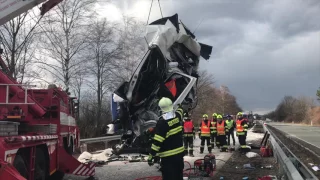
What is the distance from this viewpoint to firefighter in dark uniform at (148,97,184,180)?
6.24m

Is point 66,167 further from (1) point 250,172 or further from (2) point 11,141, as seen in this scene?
(1) point 250,172

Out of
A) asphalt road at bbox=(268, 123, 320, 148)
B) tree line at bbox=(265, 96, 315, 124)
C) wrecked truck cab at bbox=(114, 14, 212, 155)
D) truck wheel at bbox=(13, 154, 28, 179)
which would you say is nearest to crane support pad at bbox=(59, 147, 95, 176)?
wrecked truck cab at bbox=(114, 14, 212, 155)

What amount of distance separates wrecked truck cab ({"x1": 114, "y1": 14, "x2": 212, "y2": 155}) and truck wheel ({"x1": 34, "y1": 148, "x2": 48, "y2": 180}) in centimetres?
186

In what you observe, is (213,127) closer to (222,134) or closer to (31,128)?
(222,134)

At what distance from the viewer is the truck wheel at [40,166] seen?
7490 mm

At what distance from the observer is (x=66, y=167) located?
9203 millimetres

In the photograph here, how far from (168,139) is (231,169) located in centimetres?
511

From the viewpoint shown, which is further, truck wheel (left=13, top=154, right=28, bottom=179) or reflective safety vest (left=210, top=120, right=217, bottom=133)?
reflective safety vest (left=210, top=120, right=217, bottom=133)

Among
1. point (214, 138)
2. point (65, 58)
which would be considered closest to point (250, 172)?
point (214, 138)

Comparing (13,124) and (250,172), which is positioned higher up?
(13,124)

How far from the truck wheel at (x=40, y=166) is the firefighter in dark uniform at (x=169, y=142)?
2.60 meters

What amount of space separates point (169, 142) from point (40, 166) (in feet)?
10.2

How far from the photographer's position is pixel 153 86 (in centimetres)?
920

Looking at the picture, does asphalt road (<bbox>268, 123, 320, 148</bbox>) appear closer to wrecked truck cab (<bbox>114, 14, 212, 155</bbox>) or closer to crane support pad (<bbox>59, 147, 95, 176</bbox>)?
wrecked truck cab (<bbox>114, 14, 212, 155</bbox>)
